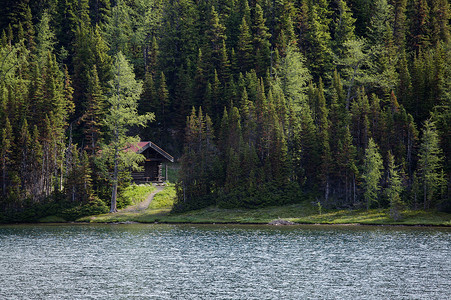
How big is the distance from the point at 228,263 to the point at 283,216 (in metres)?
28.6

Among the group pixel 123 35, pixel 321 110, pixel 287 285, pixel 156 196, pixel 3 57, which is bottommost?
pixel 287 285

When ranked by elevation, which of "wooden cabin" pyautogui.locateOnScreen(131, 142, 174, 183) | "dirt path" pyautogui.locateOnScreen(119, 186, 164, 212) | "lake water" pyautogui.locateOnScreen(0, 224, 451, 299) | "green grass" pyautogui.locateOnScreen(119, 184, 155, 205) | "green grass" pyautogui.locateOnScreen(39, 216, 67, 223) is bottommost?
"lake water" pyautogui.locateOnScreen(0, 224, 451, 299)

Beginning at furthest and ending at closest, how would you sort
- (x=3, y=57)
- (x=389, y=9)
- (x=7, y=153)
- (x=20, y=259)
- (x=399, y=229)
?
(x=389, y=9) → (x=3, y=57) → (x=7, y=153) → (x=399, y=229) → (x=20, y=259)

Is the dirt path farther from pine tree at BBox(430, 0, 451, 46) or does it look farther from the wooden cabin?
pine tree at BBox(430, 0, 451, 46)

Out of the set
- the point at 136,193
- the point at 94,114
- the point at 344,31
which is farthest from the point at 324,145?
the point at 344,31

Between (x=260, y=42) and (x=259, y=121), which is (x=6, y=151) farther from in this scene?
(x=260, y=42)

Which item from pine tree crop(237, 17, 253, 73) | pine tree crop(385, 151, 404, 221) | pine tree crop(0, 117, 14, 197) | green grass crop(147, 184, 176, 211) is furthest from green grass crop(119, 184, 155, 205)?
pine tree crop(385, 151, 404, 221)

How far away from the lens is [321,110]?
76000 millimetres

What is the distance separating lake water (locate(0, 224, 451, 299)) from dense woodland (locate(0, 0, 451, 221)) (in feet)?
38.5

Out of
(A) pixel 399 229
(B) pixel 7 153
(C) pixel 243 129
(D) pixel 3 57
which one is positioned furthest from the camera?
(D) pixel 3 57

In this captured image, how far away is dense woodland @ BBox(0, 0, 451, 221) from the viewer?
69250 millimetres

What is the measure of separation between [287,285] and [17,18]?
104370 mm

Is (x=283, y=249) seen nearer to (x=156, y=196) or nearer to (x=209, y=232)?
(x=209, y=232)

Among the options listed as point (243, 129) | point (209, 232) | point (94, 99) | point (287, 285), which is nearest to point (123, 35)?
point (94, 99)
